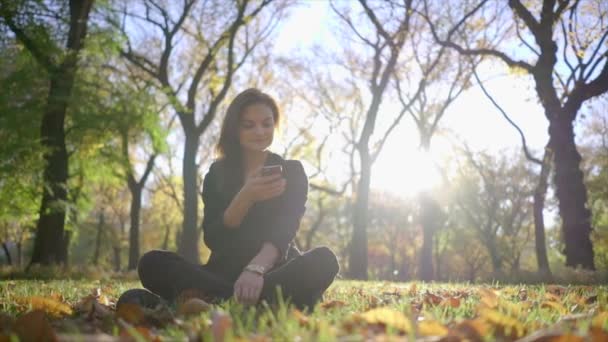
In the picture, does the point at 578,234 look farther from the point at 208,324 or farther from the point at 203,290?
the point at 208,324

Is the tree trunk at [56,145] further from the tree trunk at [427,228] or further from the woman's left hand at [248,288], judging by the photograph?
the tree trunk at [427,228]

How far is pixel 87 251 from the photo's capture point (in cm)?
5009

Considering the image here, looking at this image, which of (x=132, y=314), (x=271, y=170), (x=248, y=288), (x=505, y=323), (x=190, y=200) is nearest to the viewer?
(x=505, y=323)

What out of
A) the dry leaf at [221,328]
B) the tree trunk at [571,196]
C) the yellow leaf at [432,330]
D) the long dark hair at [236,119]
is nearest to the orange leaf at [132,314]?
the dry leaf at [221,328]

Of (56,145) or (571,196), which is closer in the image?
(571,196)

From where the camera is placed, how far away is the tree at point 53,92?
11820mm

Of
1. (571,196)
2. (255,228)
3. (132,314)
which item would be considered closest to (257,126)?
(255,228)

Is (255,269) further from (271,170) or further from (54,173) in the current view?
(54,173)

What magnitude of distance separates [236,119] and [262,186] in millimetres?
768

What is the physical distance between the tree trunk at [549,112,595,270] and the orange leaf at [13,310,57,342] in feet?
39.8

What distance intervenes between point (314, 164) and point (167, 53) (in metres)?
12.8

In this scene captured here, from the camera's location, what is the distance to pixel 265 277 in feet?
9.70

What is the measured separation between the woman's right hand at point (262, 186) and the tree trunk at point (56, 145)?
34.3 ft

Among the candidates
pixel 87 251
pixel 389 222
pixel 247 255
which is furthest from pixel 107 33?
pixel 87 251
